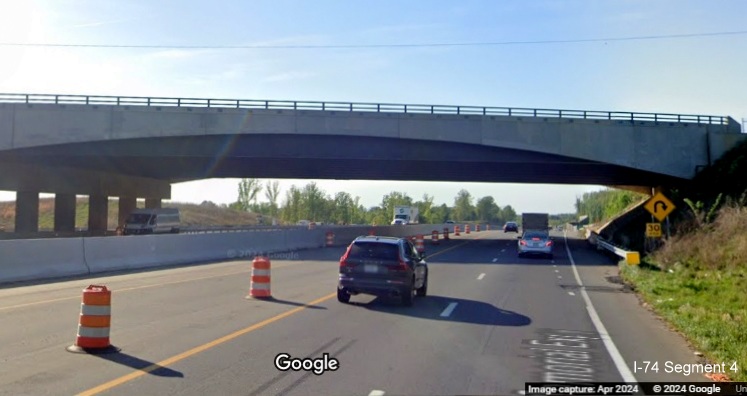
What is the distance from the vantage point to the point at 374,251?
16.4 metres

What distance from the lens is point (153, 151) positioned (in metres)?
45.7

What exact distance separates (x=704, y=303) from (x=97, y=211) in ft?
164

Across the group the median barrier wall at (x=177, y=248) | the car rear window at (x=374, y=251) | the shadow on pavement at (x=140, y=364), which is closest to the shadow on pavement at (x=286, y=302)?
the car rear window at (x=374, y=251)

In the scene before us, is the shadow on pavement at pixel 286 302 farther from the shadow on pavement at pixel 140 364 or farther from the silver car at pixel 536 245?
the silver car at pixel 536 245

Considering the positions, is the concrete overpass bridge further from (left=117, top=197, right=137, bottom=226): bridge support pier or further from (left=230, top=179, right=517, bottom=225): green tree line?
(left=230, top=179, right=517, bottom=225): green tree line

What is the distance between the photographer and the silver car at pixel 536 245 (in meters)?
37.6

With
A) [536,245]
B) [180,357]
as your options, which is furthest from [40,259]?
[536,245]

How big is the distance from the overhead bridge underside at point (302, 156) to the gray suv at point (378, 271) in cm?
2937

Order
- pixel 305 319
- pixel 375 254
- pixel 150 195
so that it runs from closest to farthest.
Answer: pixel 305 319, pixel 375 254, pixel 150 195

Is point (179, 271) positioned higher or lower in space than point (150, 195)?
lower

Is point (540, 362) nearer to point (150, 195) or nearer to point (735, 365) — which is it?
point (735, 365)

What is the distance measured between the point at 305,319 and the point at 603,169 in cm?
3982

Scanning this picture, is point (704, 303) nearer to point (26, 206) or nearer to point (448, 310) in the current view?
point (448, 310)

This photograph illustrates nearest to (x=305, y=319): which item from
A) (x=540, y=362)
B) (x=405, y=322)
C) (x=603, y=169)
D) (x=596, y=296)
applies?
(x=405, y=322)
